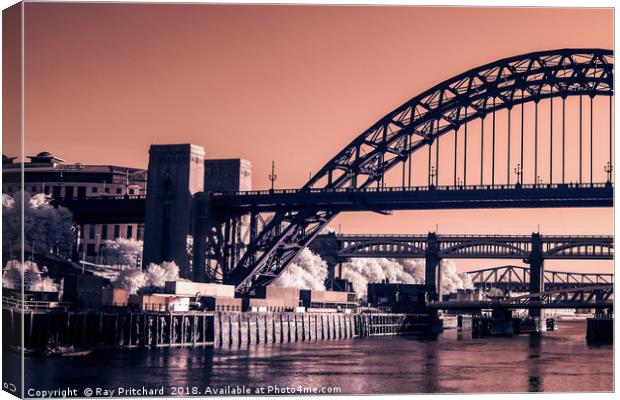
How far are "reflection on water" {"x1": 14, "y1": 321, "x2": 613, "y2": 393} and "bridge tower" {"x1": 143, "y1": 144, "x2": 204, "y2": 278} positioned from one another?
1749 cm

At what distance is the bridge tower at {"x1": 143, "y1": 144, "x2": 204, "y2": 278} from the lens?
96875 millimetres

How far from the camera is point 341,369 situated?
60812mm

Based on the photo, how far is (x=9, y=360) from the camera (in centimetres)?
3894

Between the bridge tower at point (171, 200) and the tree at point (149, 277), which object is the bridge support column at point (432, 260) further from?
the tree at point (149, 277)

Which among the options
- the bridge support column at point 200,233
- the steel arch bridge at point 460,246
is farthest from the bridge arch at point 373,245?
the bridge support column at point 200,233

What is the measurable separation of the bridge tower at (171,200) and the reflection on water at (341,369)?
17.5 m

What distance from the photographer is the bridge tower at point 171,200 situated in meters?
96.9

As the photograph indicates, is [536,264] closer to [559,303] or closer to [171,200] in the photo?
[559,303]

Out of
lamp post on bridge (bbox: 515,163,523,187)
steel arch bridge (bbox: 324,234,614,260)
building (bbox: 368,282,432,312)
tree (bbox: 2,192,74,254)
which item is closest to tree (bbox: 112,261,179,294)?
tree (bbox: 2,192,74,254)

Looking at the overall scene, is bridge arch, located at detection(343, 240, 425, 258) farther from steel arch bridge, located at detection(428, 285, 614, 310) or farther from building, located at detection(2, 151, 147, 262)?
building, located at detection(2, 151, 147, 262)

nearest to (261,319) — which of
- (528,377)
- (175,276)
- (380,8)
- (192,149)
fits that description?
(175,276)

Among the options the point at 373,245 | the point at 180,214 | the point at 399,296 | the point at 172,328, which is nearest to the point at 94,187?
the point at 399,296

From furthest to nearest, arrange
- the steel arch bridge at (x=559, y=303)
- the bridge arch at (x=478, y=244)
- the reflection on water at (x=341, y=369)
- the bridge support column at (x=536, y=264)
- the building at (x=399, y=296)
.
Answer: the bridge arch at (x=478, y=244), the bridge support column at (x=536, y=264), the building at (x=399, y=296), the steel arch bridge at (x=559, y=303), the reflection on water at (x=341, y=369)

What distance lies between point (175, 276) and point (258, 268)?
7291 millimetres
